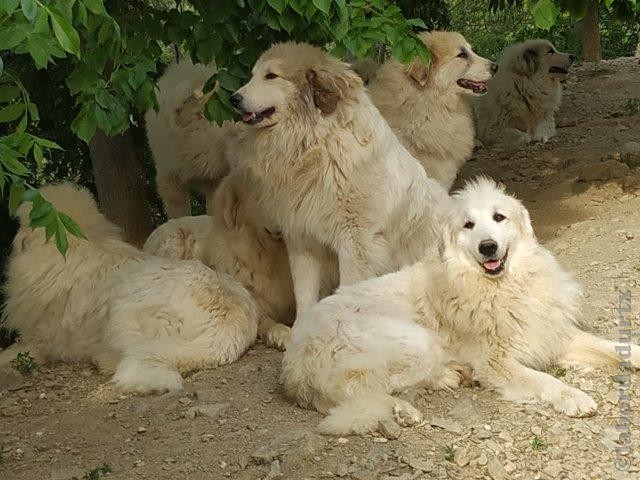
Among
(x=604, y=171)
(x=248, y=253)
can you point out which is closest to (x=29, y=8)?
(x=248, y=253)

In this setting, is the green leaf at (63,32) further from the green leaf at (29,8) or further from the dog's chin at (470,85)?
the dog's chin at (470,85)

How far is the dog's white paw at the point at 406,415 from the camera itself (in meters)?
4.08

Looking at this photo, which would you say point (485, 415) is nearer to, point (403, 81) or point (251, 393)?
point (251, 393)

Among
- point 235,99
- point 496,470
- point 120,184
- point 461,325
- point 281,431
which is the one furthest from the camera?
point 120,184

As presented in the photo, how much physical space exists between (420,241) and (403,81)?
1.80 meters

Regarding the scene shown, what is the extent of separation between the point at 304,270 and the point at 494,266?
5.15 ft

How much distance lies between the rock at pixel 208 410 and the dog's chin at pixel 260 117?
73.1 inches

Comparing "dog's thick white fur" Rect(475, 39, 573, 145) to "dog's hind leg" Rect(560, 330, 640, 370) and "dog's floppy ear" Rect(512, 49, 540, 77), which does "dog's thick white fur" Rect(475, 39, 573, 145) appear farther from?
"dog's hind leg" Rect(560, 330, 640, 370)

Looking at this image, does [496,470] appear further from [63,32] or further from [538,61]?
[538,61]

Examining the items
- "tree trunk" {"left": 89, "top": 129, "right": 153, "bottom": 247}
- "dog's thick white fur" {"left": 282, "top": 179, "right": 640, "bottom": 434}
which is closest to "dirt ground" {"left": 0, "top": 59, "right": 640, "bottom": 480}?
"dog's thick white fur" {"left": 282, "top": 179, "right": 640, "bottom": 434}

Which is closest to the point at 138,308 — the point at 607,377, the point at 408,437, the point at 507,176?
the point at 408,437

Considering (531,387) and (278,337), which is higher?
(531,387)

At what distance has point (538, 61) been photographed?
11414 mm

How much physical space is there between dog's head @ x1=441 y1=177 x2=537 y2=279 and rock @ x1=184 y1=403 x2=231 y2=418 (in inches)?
57.9
